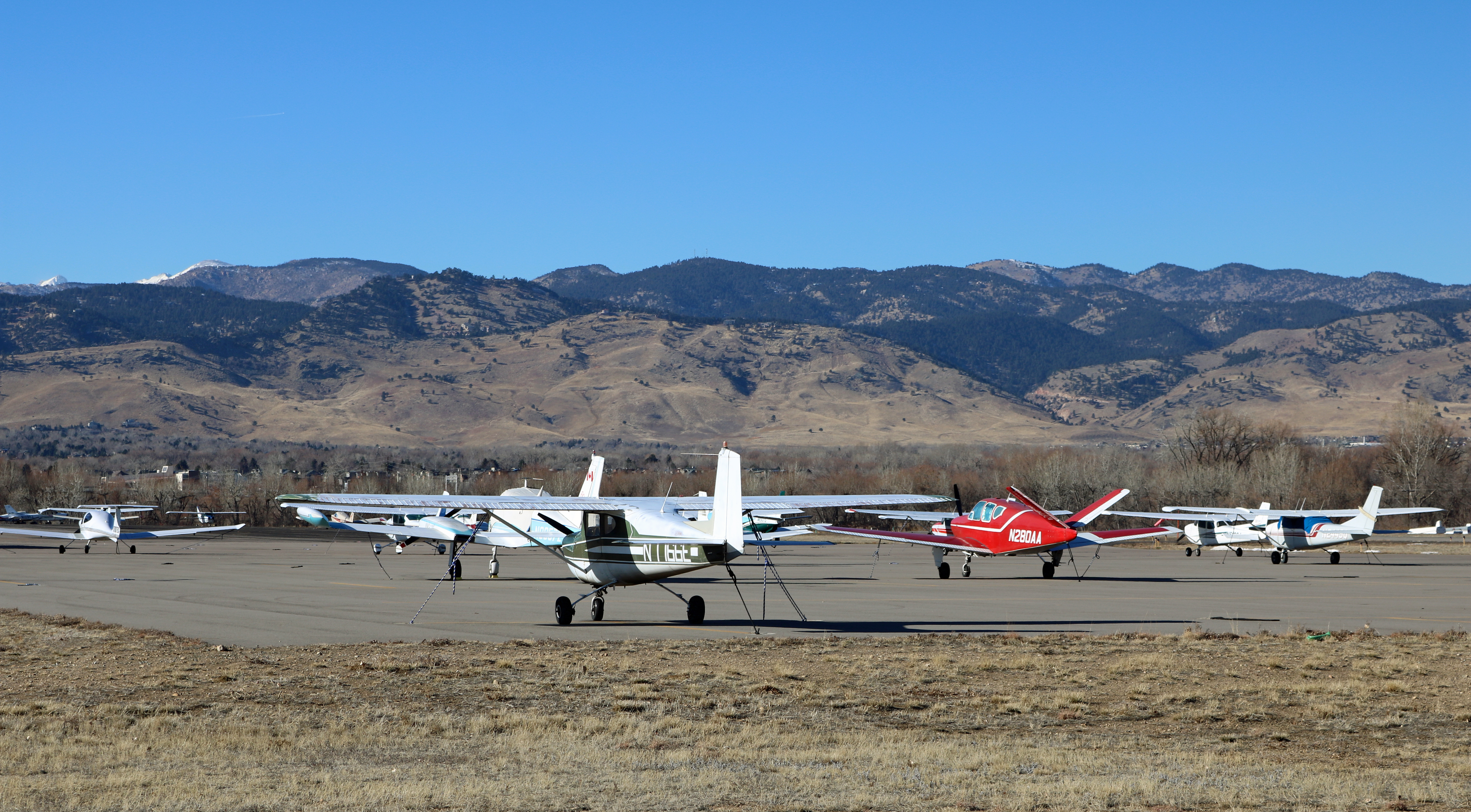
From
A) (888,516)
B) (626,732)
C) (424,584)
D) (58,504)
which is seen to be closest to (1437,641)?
(626,732)

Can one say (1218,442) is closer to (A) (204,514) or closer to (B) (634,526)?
(A) (204,514)

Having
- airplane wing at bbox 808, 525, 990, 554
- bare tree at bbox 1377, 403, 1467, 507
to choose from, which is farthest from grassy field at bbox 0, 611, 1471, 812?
bare tree at bbox 1377, 403, 1467, 507

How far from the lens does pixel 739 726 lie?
1402cm

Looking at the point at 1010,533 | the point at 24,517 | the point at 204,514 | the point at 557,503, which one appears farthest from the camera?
the point at 204,514

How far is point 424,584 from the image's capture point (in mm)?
37250

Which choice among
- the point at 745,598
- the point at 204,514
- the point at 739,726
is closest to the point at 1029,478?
the point at 204,514

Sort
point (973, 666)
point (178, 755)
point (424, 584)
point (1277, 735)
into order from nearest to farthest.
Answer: point (178, 755), point (1277, 735), point (973, 666), point (424, 584)

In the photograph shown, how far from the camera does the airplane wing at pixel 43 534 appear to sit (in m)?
46.1

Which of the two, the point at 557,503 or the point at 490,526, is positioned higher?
the point at 557,503

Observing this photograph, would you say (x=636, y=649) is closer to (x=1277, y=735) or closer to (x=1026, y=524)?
(x=1277, y=735)

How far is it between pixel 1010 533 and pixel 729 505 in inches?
760

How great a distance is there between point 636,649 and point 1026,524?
21.4 meters

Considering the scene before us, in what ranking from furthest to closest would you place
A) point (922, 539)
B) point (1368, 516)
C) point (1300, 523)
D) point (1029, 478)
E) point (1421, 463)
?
point (1029, 478), point (1421, 463), point (1300, 523), point (1368, 516), point (922, 539)

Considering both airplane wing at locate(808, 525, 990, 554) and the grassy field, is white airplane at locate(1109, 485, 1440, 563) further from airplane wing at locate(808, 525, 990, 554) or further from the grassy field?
the grassy field
